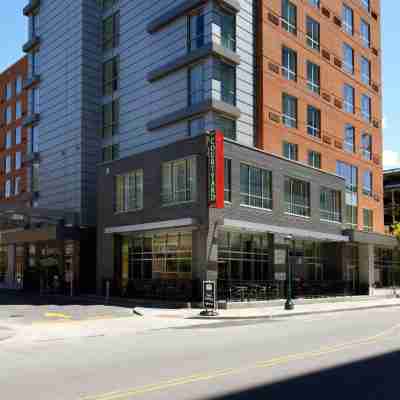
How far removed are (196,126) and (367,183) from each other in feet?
71.0

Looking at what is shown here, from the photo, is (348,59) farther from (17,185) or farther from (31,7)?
(17,185)

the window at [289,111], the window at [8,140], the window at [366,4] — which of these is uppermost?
the window at [366,4]

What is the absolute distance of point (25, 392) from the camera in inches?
340

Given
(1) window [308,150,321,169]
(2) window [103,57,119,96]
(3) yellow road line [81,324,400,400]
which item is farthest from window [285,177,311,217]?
(3) yellow road line [81,324,400,400]

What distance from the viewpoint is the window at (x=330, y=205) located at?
1636 inches

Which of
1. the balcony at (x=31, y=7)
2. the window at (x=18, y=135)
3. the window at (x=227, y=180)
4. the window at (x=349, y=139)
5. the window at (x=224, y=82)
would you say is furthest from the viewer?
the window at (x=18, y=135)

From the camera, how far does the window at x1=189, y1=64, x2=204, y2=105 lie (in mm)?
35750

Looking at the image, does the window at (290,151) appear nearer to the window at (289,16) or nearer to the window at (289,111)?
the window at (289,111)

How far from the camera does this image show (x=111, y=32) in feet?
147

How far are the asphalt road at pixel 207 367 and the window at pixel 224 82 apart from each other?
2117 cm

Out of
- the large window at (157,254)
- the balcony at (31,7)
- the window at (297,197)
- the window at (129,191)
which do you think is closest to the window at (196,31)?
the window at (129,191)

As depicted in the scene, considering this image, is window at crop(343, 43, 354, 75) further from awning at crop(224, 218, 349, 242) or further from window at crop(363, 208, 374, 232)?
awning at crop(224, 218, 349, 242)

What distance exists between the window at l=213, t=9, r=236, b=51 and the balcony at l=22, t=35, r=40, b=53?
70.3 feet

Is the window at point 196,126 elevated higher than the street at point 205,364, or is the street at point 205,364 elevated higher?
the window at point 196,126
